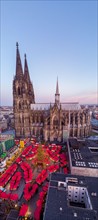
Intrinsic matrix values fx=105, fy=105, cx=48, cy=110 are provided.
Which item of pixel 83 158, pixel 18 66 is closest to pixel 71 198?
pixel 83 158

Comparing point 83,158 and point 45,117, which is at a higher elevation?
point 45,117

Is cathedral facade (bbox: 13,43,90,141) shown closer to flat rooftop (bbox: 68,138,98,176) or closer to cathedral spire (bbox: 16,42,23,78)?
cathedral spire (bbox: 16,42,23,78)

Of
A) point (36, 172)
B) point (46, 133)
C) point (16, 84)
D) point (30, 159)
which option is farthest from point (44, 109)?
point (36, 172)

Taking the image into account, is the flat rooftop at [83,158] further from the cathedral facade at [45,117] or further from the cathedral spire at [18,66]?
the cathedral spire at [18,66]

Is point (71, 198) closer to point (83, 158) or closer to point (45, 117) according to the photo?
point (83, 158)

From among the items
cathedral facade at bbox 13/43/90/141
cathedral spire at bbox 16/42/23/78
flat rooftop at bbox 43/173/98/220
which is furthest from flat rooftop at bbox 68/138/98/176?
cathedral spire at bbox 16/42/23/78
